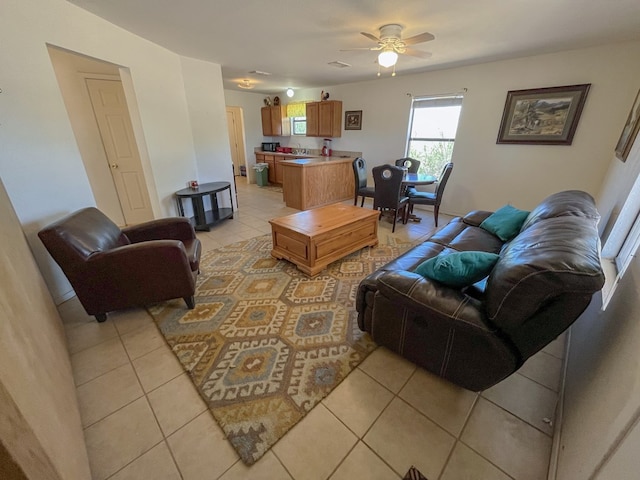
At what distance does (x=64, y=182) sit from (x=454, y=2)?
11.6ft

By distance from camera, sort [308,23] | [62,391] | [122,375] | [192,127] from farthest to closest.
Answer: [192,127] → [308,23] → [122,375] → [62,391]

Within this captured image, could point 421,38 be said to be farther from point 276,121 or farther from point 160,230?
point 276,121

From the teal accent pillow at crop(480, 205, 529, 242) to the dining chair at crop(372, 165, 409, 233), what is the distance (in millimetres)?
1249

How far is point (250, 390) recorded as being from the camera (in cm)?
143

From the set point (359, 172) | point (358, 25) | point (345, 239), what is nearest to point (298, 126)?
point (359, 172)

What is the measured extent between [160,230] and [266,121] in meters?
5.81

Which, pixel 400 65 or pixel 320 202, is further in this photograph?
pixel 320 202

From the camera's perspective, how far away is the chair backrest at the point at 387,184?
11.3ft

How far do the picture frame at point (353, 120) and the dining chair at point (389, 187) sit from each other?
2.26 meters

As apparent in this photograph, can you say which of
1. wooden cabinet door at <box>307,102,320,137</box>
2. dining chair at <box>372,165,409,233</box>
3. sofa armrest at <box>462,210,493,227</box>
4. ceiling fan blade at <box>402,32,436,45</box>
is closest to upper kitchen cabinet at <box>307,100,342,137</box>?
wooden cabinet door at <box>307,102,320,137</box>

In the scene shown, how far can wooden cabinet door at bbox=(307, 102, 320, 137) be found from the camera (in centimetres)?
586

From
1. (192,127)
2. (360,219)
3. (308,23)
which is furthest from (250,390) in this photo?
(192,127)

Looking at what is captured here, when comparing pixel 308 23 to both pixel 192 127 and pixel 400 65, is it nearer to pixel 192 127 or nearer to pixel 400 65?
pixel 400 65

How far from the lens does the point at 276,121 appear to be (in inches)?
271
